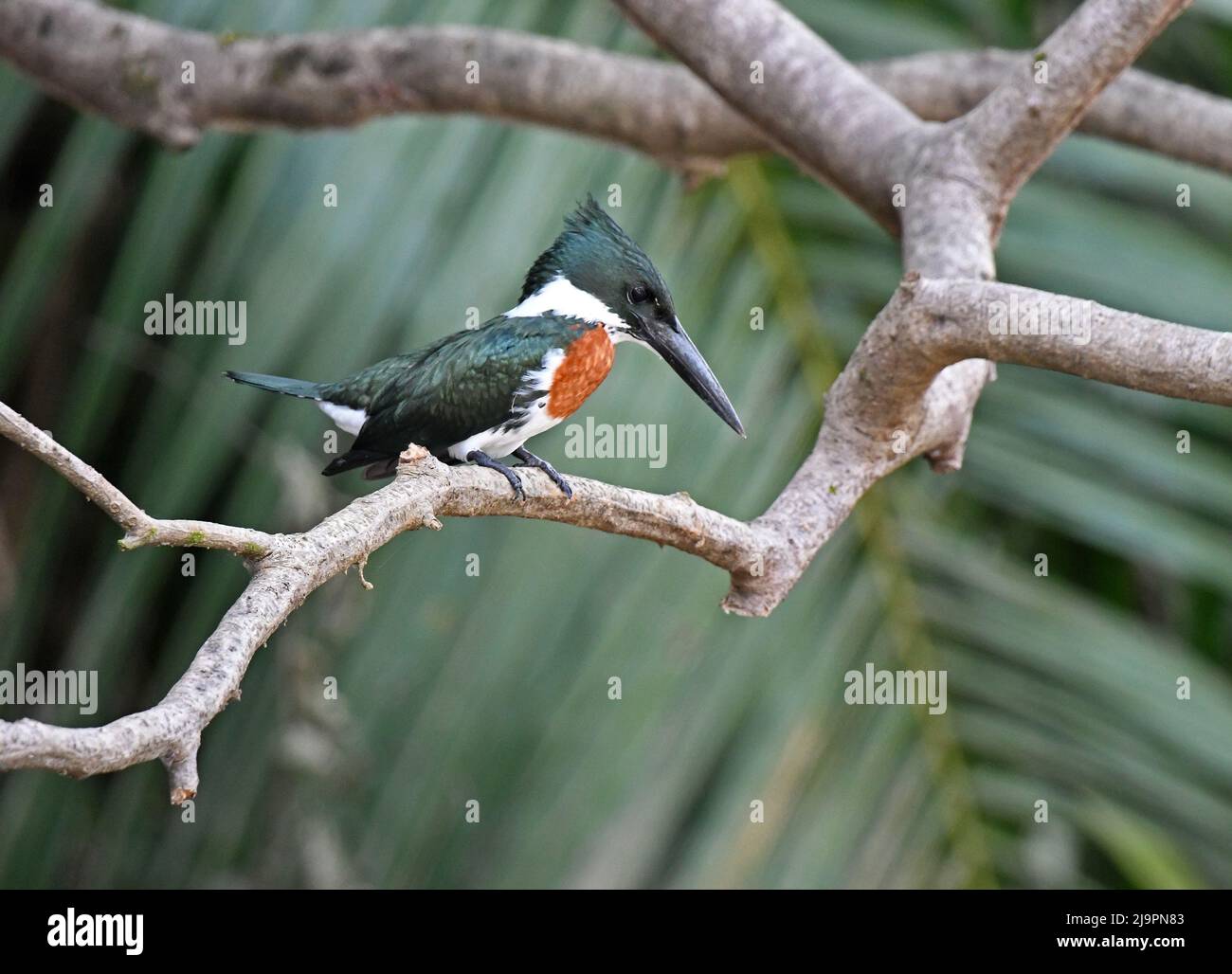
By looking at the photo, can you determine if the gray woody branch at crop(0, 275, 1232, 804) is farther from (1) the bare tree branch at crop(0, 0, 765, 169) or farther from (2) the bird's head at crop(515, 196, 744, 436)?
(1) the bare tree branch at crop(0, 0, 765, 169)

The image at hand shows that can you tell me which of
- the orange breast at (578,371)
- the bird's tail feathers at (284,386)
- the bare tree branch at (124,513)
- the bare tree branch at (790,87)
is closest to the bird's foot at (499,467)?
the orange breast at (578,371)

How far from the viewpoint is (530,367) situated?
8.19 feet

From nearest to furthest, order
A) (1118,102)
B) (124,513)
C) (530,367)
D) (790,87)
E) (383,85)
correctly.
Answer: (124,513) → (530,367) → (790,87) → (383,85) → (1118,102)

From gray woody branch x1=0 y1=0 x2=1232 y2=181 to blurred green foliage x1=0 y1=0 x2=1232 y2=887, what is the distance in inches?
19.3

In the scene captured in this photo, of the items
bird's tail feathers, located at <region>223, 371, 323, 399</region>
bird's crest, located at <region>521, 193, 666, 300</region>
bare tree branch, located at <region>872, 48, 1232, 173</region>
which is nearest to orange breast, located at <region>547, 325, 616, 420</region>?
bird's crest, located at <region>521, 193, 666, 300</region>

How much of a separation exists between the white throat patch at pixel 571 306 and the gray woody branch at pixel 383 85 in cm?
83

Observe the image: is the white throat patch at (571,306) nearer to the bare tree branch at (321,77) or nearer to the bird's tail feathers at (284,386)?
the bird's tail feathers at (284,386)

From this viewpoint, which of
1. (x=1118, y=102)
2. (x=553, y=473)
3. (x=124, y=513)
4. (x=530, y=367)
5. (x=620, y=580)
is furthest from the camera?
(x=620, y=580)

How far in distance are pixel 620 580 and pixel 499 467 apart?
4.45ft

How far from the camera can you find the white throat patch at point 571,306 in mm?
2582

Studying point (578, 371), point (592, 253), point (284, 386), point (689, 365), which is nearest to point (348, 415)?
point (284, 386)

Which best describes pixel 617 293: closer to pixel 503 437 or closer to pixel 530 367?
pixel 530 367

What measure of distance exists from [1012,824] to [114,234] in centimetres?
333

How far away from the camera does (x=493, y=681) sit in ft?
11.3
